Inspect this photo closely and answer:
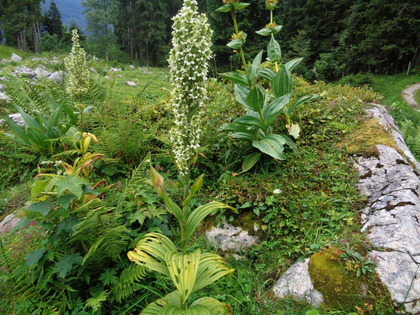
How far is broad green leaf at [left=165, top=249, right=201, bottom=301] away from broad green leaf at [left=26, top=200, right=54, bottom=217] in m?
1.09

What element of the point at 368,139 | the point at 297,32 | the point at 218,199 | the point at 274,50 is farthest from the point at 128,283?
the point at 297,32

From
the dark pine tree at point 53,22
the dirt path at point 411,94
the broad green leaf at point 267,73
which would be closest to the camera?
the broad green leaf at point 267,73

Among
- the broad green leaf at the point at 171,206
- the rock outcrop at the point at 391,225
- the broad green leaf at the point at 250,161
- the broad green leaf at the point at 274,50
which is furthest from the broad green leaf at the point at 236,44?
the broad green leaf at the point at 171,206

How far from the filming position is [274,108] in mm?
3607

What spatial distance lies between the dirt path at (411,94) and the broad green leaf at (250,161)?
60.4 feet

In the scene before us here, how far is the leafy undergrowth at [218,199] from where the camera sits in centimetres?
218

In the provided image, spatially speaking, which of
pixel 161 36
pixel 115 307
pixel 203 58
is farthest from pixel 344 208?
pixel 161 36

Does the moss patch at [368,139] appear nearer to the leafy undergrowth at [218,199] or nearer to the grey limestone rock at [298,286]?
the leafy undergrowth at [218,199]

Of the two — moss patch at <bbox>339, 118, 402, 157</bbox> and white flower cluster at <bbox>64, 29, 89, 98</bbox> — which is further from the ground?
white flower cluster at <bbox>64, 29, 89, 98</bbox>

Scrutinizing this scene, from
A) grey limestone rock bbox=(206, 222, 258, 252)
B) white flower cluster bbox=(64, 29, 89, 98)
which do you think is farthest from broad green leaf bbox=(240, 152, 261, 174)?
white flower cluster bbox=(64, 29, 89, 98)

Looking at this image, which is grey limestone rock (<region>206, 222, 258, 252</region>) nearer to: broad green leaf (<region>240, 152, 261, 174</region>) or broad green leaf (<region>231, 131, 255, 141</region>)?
broad green leaf (<region>240, 152, 261, 174</region>)

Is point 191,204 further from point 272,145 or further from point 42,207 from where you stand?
point 42,207

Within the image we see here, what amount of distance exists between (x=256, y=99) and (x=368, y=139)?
1994mm

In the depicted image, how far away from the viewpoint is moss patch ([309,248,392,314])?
88.0 inches
